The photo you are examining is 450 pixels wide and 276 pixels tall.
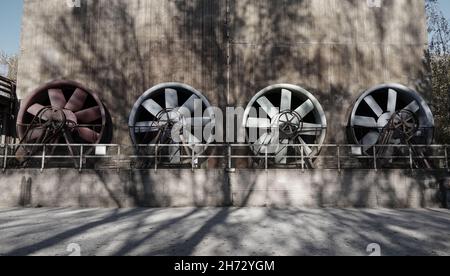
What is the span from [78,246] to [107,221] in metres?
2.49

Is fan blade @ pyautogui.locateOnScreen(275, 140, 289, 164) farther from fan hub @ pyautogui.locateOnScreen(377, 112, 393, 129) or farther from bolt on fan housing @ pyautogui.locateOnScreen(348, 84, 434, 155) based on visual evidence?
fan hub @ pyautogui.locateOnScreen(377, 112, 393, 129)

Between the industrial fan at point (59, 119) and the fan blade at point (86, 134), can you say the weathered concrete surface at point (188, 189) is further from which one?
the fan blade at point (86, 134)

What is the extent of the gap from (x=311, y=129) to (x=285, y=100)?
178cm

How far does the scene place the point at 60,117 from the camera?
13117 millimetres

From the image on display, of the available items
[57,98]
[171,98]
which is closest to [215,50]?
[171,98]

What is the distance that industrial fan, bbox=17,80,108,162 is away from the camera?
42.3 feet

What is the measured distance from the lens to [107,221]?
7711mm

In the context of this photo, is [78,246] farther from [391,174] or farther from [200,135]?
[391,174]

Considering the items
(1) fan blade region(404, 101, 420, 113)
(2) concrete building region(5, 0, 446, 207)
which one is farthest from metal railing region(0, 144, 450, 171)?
(1) fan blade region(404, 101, 420, 113)

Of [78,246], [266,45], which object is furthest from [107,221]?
[266,45]

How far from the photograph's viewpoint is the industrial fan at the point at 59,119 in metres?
12.9

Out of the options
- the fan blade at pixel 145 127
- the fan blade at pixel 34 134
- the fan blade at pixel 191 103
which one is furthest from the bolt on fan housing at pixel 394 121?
the fan blade at pixel 34 134

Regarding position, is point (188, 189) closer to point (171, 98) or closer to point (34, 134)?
point (171, 98)

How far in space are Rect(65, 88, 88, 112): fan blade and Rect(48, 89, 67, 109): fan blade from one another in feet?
1.22
